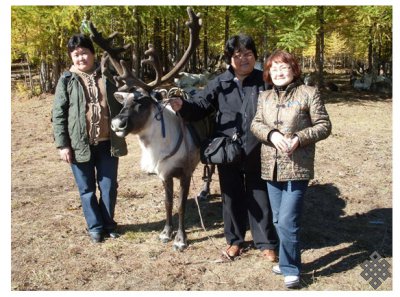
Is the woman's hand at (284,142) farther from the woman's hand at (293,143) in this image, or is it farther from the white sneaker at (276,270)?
the white sneaker at (276,270)

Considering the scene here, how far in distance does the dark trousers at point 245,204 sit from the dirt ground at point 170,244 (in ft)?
0.77

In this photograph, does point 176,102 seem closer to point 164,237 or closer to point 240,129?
point 240,129

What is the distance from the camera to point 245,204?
4500mm

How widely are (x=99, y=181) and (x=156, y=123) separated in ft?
3.50

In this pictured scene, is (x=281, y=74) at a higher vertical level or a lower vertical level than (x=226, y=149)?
higher

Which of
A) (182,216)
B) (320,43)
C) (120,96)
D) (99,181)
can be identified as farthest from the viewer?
(320,43)

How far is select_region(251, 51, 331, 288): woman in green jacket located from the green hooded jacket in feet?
5.85

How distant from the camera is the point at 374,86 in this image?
19922 mm

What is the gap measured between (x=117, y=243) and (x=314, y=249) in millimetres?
2208

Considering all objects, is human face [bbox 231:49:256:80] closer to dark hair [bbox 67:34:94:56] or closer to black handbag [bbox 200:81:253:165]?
black handbag [bbox 200:81:253:165]

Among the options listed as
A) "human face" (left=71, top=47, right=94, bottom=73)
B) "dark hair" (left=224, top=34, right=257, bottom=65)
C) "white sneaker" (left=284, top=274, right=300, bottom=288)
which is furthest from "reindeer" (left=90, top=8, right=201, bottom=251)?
"white sneaker" (left=284, top=274, right=300, bottom=288)

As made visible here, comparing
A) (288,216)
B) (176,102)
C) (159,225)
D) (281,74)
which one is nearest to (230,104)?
(176,102)

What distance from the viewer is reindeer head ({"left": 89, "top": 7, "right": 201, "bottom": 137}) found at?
164 inches

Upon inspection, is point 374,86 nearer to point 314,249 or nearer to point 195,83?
point 195,83
